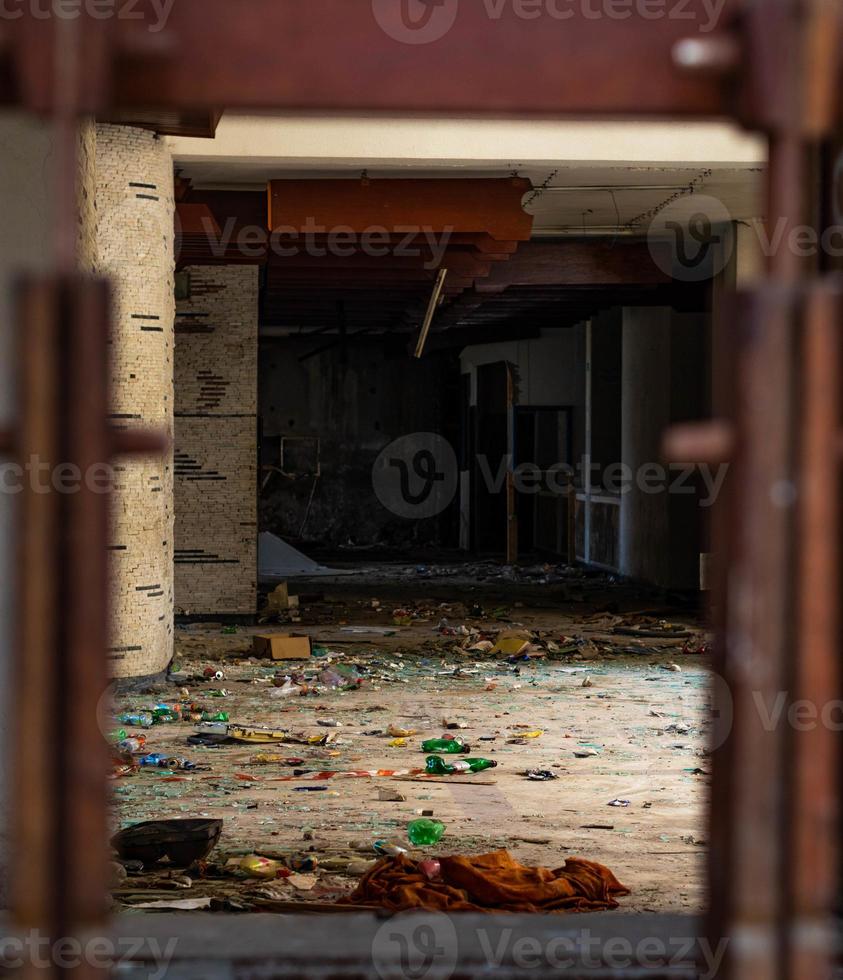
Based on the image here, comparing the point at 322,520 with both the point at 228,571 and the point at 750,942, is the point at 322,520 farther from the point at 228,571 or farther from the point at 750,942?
the point at 750,942

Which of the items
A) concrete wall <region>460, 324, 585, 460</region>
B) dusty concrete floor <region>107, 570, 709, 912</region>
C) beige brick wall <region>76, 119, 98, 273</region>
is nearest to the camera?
dusty concrete floor <region>107, 570, 709, 912</region>

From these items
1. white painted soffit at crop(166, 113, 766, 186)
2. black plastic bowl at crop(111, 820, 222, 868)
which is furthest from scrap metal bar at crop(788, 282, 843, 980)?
white painted soffit at crop(166, 113, 766, 186)

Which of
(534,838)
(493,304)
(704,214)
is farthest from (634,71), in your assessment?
(493,304)

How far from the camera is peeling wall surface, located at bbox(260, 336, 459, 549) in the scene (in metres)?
21.4

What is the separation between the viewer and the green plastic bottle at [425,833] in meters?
4.59
